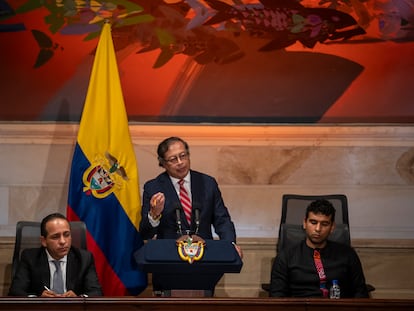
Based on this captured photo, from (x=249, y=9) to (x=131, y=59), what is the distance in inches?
36.4

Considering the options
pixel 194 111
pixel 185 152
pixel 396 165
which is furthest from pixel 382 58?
pixel 185 152

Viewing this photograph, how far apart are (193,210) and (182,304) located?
1491 mm

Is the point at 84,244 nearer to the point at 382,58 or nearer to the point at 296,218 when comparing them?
the point at 296,218

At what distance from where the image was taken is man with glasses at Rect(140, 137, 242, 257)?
565cm

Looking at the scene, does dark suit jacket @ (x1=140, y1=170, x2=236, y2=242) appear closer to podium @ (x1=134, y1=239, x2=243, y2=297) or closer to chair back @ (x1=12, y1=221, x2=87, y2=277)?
chair back @ (x1=12, y1=221, x2=87, y2=277)

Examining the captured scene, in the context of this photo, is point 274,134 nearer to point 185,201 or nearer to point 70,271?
point 185,201

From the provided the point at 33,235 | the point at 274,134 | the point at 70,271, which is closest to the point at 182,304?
the point at 70,271

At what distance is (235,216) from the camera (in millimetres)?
6844

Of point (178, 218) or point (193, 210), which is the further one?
point (193, 210)

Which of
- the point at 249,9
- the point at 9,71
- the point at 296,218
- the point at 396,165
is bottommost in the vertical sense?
the point at 296,218

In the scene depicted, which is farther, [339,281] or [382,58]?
[382,58]

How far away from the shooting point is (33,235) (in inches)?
228

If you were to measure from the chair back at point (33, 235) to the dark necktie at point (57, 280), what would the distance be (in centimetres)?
30

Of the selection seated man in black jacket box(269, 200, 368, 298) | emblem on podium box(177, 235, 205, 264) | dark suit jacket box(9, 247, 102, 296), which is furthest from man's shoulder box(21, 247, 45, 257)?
seated man in black jacket box(269, 200, 368, 298)
